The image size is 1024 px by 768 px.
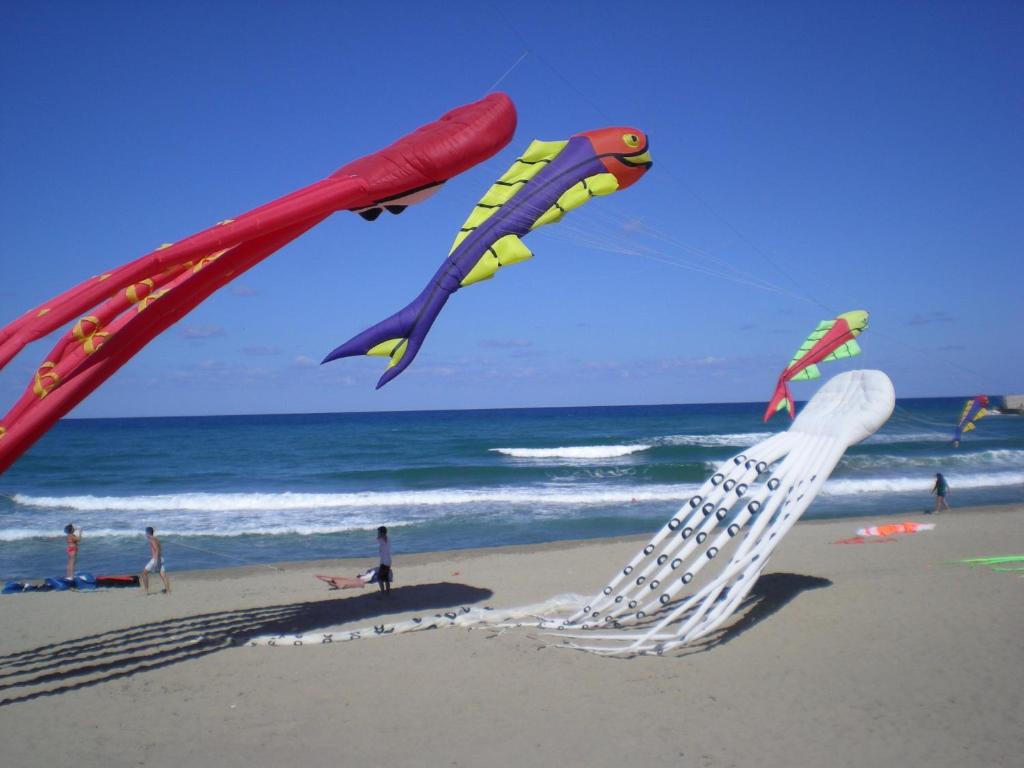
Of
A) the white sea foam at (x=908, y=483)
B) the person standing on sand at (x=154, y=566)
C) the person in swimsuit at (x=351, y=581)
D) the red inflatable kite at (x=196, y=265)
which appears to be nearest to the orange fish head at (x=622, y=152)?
the red inflatable kite at (x=196, y=265)

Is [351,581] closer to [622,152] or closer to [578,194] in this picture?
[578,194]

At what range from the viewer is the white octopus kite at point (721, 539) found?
7.63 meters

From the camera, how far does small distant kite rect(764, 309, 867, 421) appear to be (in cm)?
1116

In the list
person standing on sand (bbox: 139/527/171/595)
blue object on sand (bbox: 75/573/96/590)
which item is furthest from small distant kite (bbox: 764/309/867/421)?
blue object on sand (bbox: 75/573/96/590)

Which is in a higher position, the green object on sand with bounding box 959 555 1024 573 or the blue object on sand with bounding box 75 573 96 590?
the green object on sand with bounding box 959 555 1024 573

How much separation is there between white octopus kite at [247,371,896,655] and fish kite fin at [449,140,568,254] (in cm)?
370

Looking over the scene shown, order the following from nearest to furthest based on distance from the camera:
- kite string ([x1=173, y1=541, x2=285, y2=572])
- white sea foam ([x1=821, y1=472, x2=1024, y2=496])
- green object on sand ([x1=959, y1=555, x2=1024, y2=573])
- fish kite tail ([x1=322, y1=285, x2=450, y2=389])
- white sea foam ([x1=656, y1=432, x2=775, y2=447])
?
fish kite tail ([x1=322, y1=285, x2=450, y2=389]) < green object on sand ([x1=959, y1=555, x2=1024, y2=573]) < kite string ([x1=173, y1=541, x2=285, y2=572]) < white sea foam ([x1=821, y1=472, x2=1024, y2=496]) < white sea foam ([x1=656, y1=432, x2=775, y2=447])

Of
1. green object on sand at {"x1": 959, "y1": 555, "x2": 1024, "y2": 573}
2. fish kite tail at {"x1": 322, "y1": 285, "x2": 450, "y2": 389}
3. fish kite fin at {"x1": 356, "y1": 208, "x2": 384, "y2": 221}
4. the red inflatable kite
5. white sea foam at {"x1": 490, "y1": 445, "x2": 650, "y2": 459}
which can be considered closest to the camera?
the red inflatable kite

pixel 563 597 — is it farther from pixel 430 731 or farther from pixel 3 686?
pixel 3 686

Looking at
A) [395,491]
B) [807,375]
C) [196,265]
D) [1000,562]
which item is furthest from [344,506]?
[1000,562]

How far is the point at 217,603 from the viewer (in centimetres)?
1139

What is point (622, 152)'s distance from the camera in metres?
7.74

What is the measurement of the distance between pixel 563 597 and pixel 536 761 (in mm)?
4520

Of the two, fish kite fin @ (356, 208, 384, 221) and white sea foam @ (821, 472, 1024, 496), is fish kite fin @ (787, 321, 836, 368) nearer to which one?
fish kite fin @ (356, 208, 384, 221)
